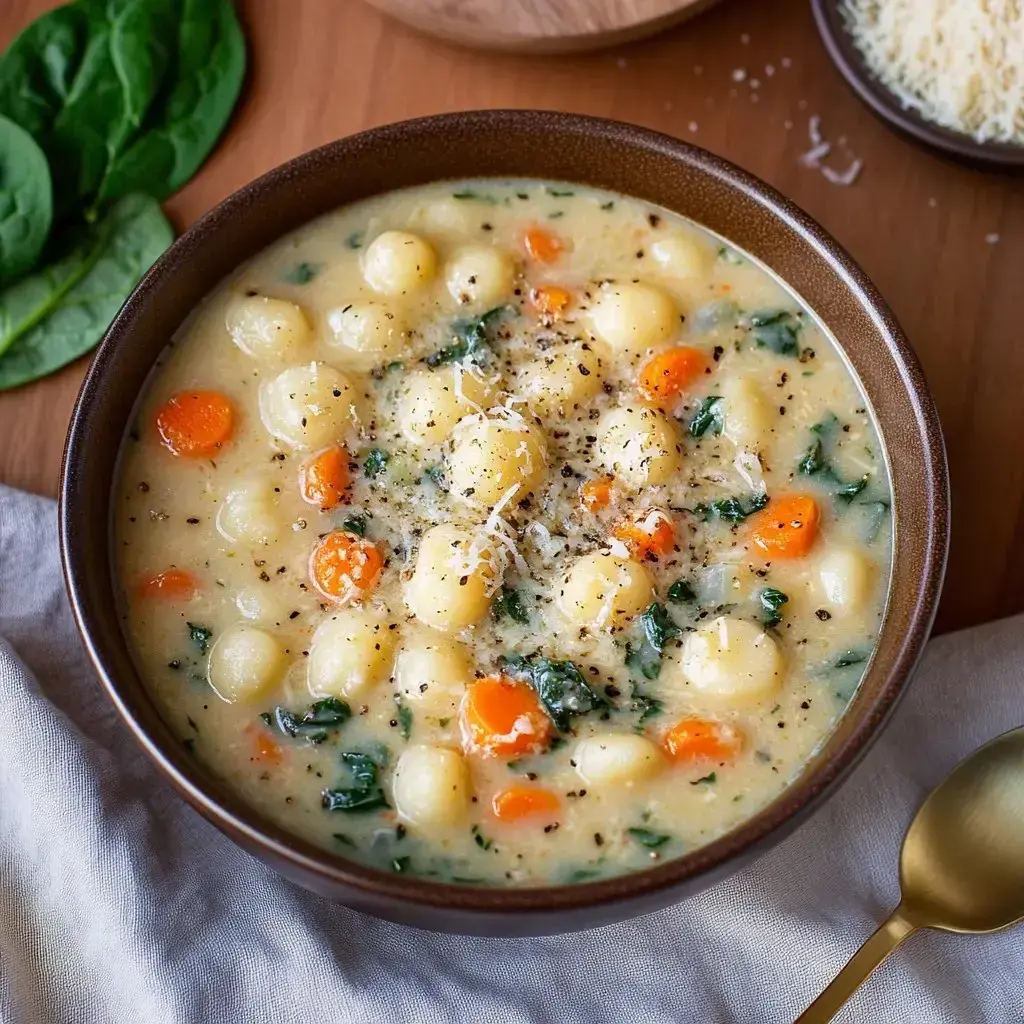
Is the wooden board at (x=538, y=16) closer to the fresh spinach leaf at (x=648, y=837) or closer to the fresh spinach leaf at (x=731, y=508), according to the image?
the fresh spinach leaf at (x=731, y=508)

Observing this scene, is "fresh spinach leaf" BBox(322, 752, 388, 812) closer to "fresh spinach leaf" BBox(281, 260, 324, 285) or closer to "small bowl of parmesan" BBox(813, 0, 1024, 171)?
"fresh spinach leaf" BBox(281, 260, 324, 285)

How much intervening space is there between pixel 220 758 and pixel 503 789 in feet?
1.53

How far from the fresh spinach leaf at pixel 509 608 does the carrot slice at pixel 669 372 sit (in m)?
0.46

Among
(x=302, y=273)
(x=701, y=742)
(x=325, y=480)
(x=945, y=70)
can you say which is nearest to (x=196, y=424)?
(x=325, y=480)

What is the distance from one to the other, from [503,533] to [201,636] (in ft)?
1.78

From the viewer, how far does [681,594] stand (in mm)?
2439

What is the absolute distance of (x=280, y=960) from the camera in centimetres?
242

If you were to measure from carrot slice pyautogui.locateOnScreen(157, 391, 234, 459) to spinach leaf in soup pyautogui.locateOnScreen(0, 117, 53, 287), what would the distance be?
590 mm

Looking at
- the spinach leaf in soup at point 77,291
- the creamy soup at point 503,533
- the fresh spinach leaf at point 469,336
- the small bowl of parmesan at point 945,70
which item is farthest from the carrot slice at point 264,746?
the small bowl of parmesan at point 945,70

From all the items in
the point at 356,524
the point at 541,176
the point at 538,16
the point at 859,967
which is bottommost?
the point at 859,967

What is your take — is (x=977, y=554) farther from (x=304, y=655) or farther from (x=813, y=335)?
(x=304, y=655)

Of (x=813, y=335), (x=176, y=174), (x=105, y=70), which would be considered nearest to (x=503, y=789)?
(x=813, y=335)

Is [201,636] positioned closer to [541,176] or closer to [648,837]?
[648,837]

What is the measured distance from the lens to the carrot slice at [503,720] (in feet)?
7.55
